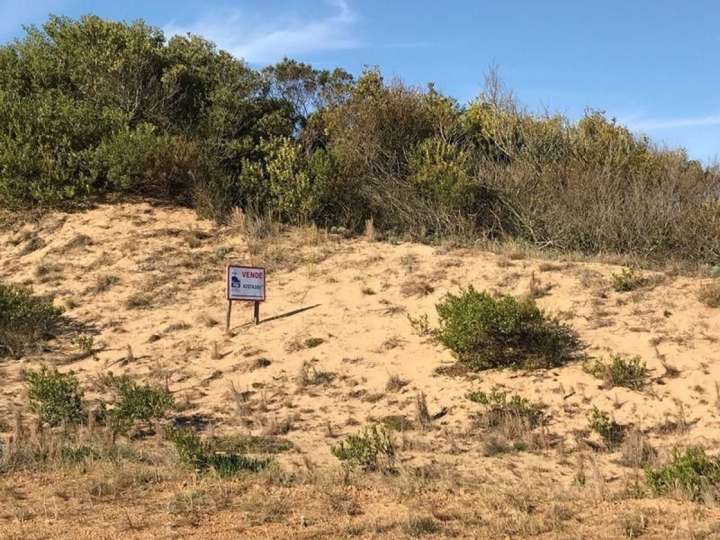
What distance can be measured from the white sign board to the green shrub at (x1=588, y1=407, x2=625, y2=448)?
6248mm

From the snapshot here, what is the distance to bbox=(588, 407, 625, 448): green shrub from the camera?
8.69 m

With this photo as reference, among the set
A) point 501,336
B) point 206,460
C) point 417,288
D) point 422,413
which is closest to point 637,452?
point 422,413

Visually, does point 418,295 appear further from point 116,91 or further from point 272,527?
point 116,91

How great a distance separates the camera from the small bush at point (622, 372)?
32.1ft

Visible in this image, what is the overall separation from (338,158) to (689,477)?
13.2 metres

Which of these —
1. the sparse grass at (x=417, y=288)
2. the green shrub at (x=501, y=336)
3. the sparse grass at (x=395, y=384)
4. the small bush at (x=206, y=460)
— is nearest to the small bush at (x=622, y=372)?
the green shrub at (x=501, y=336)

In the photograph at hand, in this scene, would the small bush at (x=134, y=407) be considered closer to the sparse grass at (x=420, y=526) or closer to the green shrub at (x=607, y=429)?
the sparse grass at (x=420, y=526)

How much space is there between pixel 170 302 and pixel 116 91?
328 inches

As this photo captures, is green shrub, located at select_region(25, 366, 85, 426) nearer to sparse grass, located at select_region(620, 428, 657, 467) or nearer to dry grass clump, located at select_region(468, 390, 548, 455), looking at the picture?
dry grass clump, located at select_region(468, 390, 548, 455)

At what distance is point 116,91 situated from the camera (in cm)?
1983

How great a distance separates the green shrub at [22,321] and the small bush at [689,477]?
33.2 ft

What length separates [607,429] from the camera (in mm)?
8781

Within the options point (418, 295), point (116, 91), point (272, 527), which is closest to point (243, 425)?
point (272, 527)

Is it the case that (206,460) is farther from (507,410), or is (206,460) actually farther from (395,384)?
(395,384)
